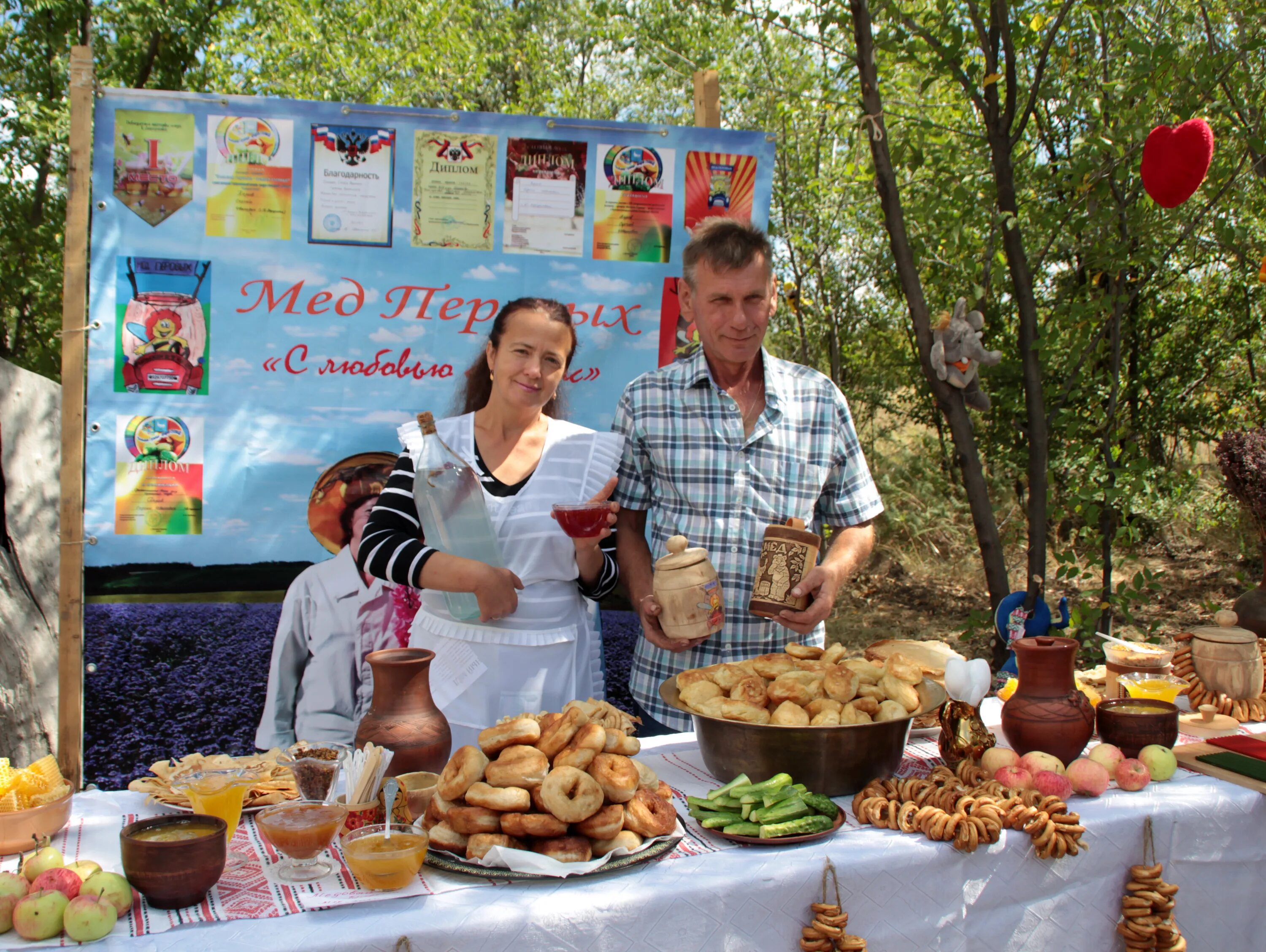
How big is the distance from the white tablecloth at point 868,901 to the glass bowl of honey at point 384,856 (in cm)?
3

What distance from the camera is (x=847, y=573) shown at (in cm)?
258

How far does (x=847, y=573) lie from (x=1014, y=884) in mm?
970

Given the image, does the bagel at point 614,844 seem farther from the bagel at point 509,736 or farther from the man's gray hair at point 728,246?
the man's gray hair at point 728,246

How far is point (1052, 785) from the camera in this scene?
1.84m

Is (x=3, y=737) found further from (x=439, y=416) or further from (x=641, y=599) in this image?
(x=641, y=599)

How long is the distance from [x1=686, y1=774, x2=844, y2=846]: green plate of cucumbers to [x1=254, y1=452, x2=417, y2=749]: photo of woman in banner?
1774mm

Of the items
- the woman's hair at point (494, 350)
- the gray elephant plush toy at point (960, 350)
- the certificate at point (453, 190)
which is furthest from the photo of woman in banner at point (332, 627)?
the gray elephant plush toy at point (960, 350)

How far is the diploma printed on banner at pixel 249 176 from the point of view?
123 inches

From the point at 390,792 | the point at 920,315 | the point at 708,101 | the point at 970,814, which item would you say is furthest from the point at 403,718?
the point at 920,315

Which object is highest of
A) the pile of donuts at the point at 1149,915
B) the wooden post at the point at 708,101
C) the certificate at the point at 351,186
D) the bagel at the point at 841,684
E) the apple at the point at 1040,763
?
the wooden post at the point at 708,101

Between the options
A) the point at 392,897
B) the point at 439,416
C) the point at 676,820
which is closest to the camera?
the point at 392,897

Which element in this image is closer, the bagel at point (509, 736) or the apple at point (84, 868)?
the apple at point (84, 868)

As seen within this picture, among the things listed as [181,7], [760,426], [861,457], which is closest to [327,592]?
[760,426]

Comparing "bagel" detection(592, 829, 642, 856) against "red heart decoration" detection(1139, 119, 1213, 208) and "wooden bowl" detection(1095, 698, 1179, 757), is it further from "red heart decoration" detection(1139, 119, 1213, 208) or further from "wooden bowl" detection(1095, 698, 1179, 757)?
"red heart decoration" detection(1139, 119, 1213, 208)
